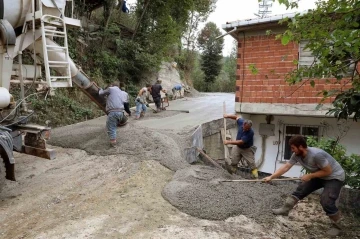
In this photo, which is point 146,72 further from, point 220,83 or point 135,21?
point 220,83

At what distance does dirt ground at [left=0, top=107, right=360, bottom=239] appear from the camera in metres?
3.94

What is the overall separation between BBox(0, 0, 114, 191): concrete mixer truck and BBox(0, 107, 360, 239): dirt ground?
60cm

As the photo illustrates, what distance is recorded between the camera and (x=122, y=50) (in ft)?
53.2

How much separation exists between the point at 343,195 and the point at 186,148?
3.35 meters

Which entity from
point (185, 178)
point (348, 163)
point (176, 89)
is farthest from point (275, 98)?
point (176, 89)

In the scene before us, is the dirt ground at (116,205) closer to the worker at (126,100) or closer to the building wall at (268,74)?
the worker at (126,100)

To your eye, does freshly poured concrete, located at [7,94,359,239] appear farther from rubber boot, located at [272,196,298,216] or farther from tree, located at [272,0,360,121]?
tree, located at [272,0,360,121]

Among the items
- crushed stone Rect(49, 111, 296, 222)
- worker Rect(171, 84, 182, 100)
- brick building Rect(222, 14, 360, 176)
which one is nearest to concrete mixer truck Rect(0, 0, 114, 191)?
crushed stone Rect(49, 111, 296, 222)

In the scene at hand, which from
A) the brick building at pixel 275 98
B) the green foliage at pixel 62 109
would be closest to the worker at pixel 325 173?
the brick building at pixel 275 98

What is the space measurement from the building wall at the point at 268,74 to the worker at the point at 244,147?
1.49 m

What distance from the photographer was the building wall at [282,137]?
7.98 meters

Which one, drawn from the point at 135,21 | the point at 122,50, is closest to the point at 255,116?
the point at 122,50

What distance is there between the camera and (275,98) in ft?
27.1

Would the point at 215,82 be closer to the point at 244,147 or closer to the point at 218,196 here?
the point at 244,147
